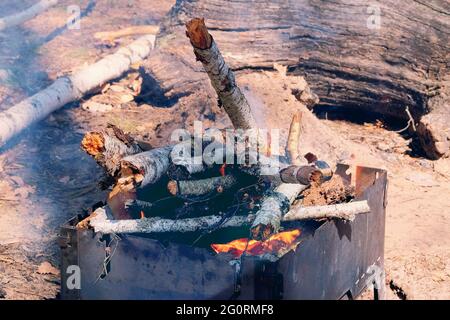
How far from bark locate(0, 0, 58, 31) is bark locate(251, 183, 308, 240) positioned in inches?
399

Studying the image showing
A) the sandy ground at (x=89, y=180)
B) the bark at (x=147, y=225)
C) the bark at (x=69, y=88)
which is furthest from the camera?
the bark at (x=69, y=88)

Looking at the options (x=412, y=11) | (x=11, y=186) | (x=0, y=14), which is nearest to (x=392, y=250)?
(x=412, y=11)

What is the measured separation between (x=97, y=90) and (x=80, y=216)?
6.44 meters

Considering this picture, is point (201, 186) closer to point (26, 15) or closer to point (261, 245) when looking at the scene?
point (261, 245)

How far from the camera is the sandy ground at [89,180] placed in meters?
5.88

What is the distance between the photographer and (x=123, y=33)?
44.4ft

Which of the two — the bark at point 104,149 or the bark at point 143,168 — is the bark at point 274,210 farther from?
the bark at point 104,149

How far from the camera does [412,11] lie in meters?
8.64

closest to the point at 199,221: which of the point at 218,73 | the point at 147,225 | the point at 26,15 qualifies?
the point at 147,225

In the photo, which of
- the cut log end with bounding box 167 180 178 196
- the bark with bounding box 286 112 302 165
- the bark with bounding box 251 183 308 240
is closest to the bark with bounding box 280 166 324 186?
the bark with bounding box 251 183 308 240

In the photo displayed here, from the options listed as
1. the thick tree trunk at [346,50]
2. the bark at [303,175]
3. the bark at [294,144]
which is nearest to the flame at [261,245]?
the bark at [303,175]

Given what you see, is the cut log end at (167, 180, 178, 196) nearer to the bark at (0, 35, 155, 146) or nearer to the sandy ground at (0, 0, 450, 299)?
the sandy ground at (0, 0, 450, 299)

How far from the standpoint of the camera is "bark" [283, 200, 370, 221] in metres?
4.75

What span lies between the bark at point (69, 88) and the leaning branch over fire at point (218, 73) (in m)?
4.36
